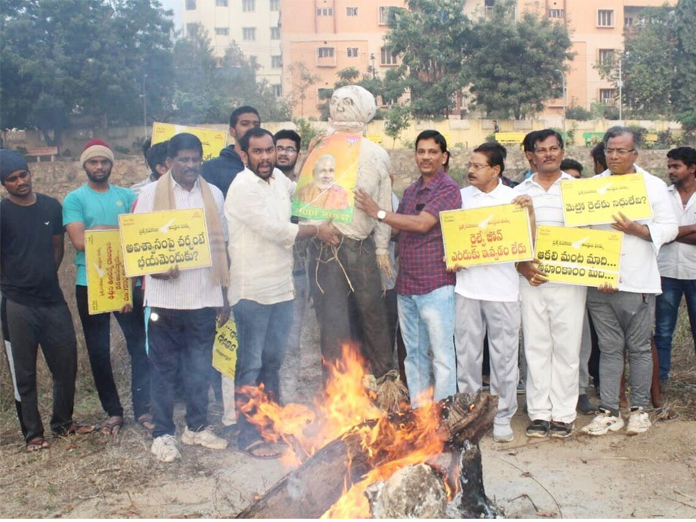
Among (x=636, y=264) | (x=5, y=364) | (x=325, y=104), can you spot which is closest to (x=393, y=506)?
(x=636, y=264)

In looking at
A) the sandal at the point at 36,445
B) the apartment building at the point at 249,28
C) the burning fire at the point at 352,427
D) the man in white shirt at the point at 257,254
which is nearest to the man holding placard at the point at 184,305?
the man in white shirt at the point at 257,254

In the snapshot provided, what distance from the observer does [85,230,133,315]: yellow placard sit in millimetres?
5059

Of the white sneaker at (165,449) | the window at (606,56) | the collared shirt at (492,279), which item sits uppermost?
the window at (606,56)

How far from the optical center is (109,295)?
5164mm

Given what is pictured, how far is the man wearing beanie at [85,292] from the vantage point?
5.19 metres

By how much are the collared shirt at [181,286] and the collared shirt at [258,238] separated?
0.54 feet

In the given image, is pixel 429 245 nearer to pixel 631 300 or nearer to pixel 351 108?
pixel 351 108

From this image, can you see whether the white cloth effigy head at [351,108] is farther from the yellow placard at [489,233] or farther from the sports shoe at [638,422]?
the sports shoe at [638,422]

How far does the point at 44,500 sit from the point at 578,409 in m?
4.14

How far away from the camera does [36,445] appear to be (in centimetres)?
502

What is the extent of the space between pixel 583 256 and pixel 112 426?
384 cm

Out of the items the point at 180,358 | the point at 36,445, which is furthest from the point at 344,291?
the point at 36,445

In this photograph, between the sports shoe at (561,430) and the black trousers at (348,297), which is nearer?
the black trousers at (348,297)

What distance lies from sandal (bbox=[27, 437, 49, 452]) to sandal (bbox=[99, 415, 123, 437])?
1.41 ft
